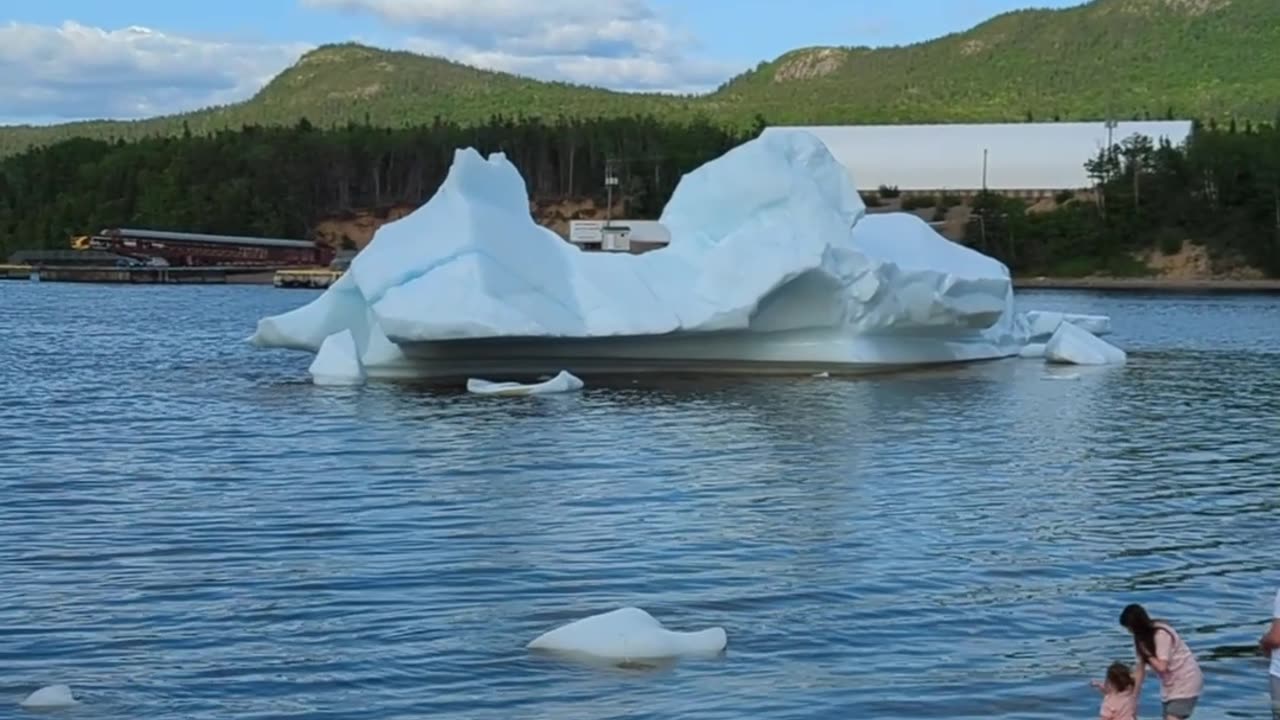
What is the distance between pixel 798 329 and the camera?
1508 inches

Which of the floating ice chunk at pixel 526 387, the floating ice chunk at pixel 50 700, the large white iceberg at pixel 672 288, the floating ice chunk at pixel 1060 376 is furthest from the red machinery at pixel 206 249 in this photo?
the floating ice chunk at pixel 50 700

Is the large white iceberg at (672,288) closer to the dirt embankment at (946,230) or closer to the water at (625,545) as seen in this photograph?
the water at (625,545)

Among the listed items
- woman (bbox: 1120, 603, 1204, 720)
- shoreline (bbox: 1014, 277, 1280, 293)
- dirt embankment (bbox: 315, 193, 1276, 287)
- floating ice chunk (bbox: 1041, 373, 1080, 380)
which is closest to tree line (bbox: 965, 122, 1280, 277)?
dirt embankment (bbox: 315, 193, 1276, 287)

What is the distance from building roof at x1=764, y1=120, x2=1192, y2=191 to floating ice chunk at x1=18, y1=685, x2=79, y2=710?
109 m

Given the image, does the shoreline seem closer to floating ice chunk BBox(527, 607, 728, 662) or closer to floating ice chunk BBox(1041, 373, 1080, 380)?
floating ice chunk BBox(1041, 373, 1080, 380)

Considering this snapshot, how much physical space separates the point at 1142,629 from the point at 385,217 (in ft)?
409

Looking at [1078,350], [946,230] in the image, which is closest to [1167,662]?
[1078,350]

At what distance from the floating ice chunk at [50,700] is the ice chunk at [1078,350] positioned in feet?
114

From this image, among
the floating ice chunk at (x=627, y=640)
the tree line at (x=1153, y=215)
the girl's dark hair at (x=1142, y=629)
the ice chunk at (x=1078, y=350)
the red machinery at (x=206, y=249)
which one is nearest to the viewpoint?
the girl's dark hair at (x=1142, y=629)

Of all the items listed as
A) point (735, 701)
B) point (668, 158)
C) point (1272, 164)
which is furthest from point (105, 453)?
point (668, 158)

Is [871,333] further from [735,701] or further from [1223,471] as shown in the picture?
[735,701]

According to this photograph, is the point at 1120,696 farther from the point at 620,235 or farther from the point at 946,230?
the point at 946,230

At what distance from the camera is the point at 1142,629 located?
36.6 ft

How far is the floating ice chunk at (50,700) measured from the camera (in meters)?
12.7
